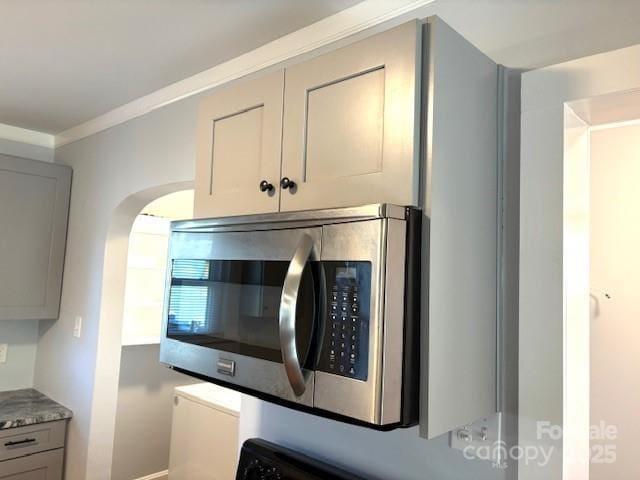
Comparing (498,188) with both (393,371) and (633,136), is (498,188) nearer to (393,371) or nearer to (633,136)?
(393,371)

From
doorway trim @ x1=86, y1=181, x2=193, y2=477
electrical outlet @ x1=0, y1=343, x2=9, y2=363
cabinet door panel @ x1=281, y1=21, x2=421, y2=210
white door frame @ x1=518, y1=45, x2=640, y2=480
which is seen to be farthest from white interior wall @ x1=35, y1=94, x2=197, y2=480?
white door frame @ x1=518, y1=45, x2=640, y2=480

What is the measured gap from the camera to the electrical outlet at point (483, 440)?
3.53ft

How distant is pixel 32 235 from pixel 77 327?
1.94ft

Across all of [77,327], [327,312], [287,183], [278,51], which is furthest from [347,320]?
[77,327]

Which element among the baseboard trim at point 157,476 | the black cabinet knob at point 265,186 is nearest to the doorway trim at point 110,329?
the baseboard trim at point 157,476

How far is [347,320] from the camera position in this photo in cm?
90

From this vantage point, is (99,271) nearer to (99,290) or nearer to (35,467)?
(99,290)

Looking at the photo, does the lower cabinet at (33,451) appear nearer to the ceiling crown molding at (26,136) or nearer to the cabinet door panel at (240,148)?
the ceiling crown molding at (26,136)

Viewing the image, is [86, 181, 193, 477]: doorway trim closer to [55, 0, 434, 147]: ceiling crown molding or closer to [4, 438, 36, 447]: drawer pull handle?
[4, 438, 36, 447]: drawer pull handle

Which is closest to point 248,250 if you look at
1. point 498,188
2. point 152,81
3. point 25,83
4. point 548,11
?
point 498,188

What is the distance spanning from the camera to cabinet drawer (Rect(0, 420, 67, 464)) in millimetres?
2451

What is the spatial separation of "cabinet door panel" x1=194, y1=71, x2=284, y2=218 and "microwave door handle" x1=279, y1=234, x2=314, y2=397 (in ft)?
0.92

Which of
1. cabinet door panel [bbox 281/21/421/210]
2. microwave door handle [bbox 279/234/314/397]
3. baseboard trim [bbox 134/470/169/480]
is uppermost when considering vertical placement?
cabinet door panel [bbox 281/21/421/210]

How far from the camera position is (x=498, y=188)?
1139 mm
